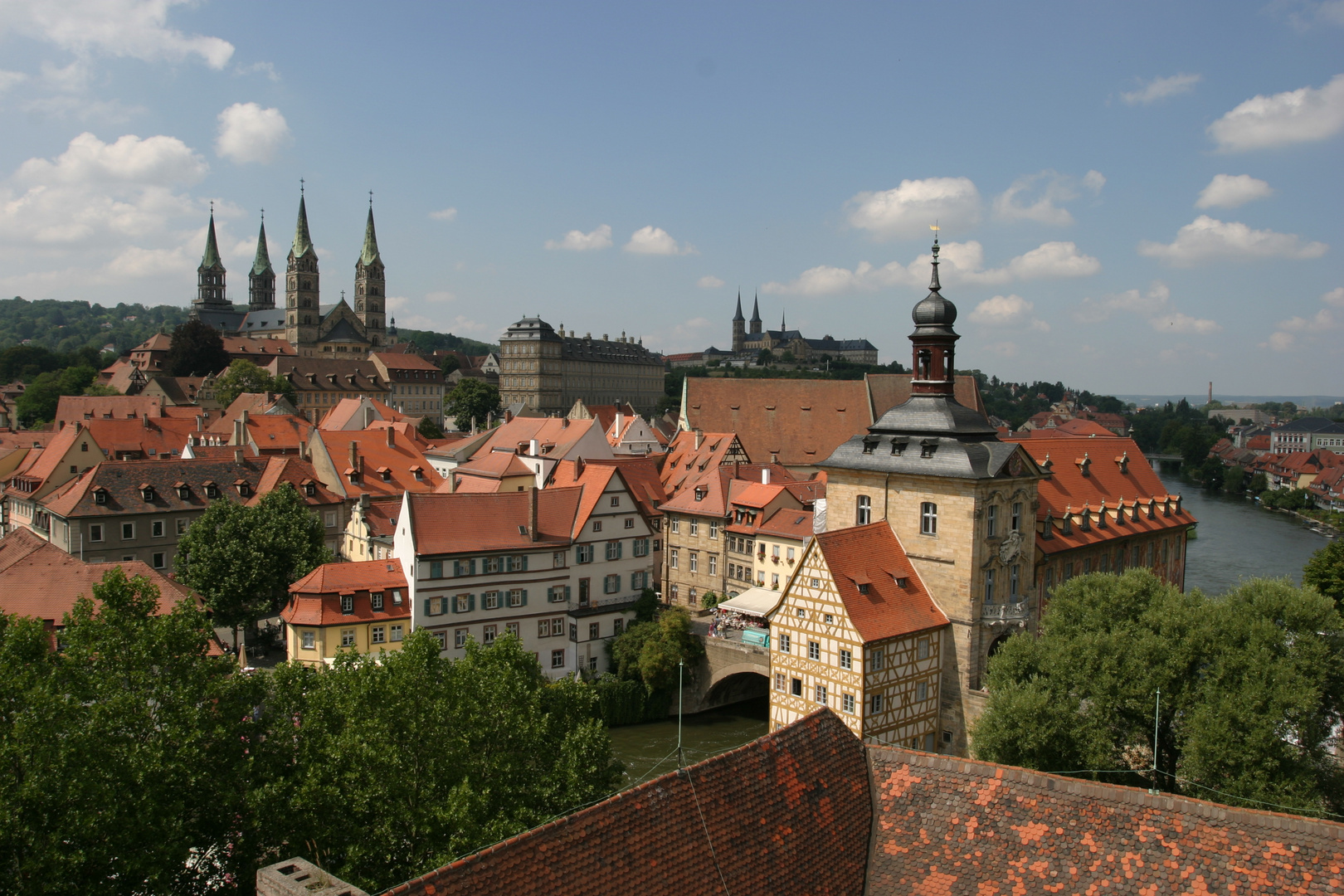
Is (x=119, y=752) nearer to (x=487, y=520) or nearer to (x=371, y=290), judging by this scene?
(x=487, y=520)

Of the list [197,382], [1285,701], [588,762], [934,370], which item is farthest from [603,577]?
[197,382]

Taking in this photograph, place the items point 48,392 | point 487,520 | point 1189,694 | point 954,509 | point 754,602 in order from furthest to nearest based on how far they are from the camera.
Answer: point 48,392
point 754,602
point 487,520
point 954,509
point 1189,694

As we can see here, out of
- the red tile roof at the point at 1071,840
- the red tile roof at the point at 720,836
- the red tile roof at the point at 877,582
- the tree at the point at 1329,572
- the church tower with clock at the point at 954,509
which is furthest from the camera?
the tree at the point at 1329,572

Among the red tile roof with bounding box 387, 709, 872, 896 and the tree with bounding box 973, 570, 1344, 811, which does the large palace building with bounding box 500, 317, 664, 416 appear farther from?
the red tile roof with bounding box 387, 709, 872, 896

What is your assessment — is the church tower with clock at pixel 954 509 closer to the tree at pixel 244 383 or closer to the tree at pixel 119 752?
the tree at pixel 119 752

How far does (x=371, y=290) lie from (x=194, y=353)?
46533 millimetres

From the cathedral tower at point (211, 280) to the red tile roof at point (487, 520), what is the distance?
15609cm

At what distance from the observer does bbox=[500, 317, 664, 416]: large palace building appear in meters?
144

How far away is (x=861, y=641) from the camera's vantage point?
1110 inches

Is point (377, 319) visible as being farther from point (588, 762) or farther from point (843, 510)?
point (588, 762)

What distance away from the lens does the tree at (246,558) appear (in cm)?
3856

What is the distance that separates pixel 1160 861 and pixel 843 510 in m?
22.4

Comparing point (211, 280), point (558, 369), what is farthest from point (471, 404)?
point (211, 280)

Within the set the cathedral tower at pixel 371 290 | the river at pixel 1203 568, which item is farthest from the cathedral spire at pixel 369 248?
the river at pixel 1203 568
